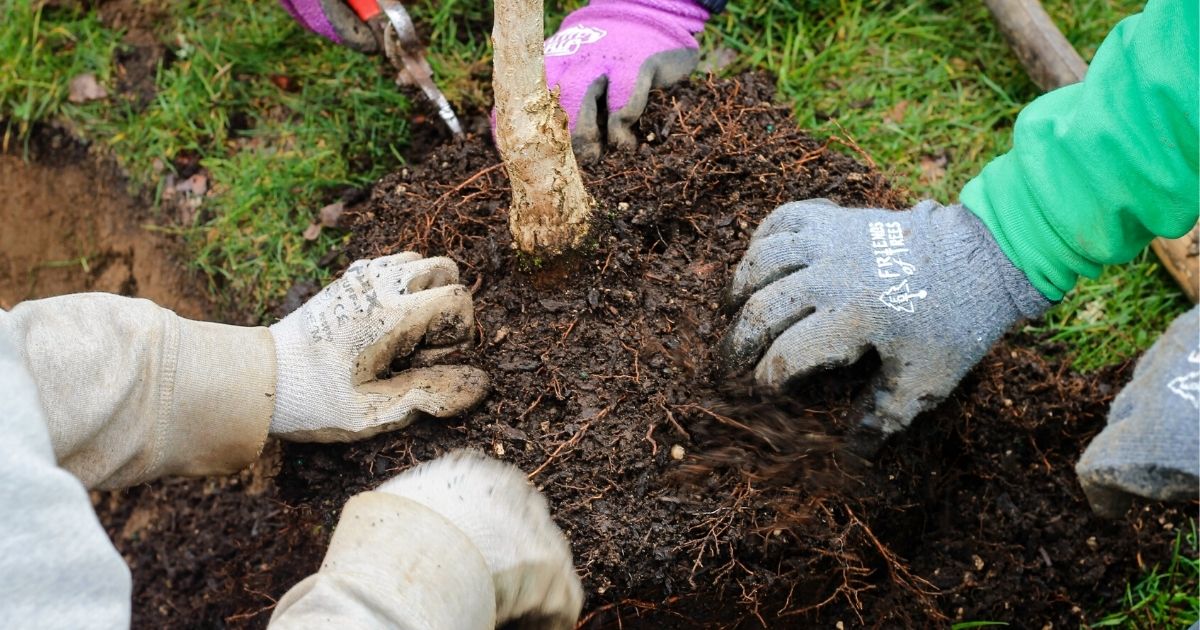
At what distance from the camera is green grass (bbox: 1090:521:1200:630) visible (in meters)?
2.21

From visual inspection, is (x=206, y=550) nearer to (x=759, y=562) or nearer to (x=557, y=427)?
(x=557, y=427)

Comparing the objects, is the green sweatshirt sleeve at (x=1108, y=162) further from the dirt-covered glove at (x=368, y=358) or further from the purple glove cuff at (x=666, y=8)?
the dirt-covered glove at (x=368, y=358)

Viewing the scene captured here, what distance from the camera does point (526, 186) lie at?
197 cm

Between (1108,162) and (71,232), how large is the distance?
2.93 meters

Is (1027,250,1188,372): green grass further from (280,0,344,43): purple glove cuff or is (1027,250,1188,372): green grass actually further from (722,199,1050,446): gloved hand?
(280,0,344,43): purple glove cuff

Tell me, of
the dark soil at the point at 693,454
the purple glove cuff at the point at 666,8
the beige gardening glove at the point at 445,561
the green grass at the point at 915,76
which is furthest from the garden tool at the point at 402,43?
the beige gardening glove at the point at 445,561

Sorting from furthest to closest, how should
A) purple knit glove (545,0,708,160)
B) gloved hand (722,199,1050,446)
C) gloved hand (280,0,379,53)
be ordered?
gloved hand (280,0,379,53) → purple knit glove (545,0,708,160) → gloved hand (722,199,1050,446)

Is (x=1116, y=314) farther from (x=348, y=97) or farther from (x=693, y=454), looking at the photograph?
(x=348, y=97)

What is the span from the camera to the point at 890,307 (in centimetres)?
190

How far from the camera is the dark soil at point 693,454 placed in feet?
6.50

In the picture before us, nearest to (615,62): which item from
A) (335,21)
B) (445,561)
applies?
(335,21)

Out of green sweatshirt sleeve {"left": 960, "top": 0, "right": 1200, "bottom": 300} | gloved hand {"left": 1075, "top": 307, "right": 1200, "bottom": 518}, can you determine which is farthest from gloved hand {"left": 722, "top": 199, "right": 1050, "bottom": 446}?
gloved hand {"left": 1075, "top": 307, "right": 1200, "bottom": 518}

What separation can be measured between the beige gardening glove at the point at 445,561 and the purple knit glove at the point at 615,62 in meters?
0.99

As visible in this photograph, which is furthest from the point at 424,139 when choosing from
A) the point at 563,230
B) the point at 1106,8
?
the point at 1106,8
